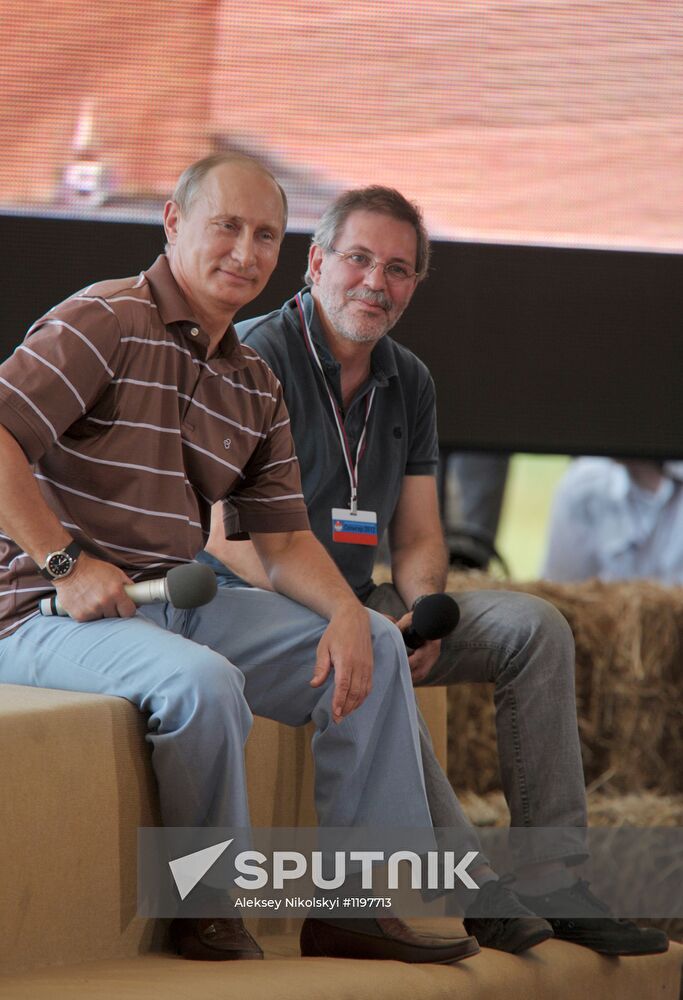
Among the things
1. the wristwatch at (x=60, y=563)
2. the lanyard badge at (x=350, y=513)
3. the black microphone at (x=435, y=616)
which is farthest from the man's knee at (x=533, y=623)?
the wristwatch at (x=60, y=563)

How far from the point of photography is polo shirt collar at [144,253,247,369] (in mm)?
1805

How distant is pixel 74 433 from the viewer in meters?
1.73

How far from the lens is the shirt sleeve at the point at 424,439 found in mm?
2309

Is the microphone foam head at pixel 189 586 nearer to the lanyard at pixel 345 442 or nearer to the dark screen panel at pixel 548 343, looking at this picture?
the lanyard at pixel 345 442

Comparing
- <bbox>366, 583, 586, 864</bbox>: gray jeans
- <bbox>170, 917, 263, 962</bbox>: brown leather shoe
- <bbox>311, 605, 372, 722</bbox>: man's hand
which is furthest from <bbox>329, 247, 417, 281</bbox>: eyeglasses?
<bbox>170, 917, 263, 962</bbox>: brown leather shoe

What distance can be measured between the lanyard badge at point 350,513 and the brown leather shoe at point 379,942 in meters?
0.69

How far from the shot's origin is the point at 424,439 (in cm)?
232

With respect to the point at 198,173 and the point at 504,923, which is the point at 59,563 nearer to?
the point at 198,173

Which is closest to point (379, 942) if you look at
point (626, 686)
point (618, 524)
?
point (626, 686)

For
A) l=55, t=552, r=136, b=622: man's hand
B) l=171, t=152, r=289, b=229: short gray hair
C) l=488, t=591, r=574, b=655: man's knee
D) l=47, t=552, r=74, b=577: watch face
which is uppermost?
l=171, t=152, r=289, b=229: short gray hair

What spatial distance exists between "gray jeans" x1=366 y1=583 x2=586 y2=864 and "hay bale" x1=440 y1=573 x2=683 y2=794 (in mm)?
1019

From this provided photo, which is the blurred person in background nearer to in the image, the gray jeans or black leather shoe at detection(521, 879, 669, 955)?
the gray jeans

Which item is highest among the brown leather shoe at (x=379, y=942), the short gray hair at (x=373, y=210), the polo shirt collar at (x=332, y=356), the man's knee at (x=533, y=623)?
the short gray hair at (x=373, y=210)

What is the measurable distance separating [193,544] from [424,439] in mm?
648
